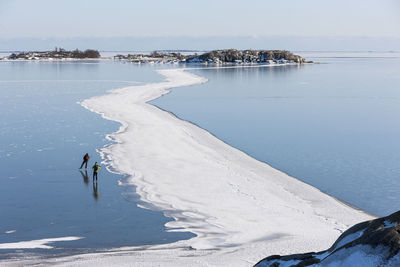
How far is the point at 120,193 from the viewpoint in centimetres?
1734

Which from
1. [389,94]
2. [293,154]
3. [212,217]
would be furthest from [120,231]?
[389,94]

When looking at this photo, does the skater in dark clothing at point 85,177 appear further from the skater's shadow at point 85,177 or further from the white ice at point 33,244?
the white ice at point 33,244

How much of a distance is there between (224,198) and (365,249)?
9522 millimetres

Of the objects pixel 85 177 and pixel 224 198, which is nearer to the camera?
pixel 224 198

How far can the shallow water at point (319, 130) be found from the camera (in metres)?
19.4

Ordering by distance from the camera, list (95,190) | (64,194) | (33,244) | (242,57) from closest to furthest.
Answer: (33,244), (64,194), (95,190), (242,57)

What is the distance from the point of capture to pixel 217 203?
16.2m

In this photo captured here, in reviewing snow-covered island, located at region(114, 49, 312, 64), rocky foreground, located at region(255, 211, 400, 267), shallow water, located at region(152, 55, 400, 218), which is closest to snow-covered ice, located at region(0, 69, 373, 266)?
shallow water, located at region(152, 55, 400, 218)

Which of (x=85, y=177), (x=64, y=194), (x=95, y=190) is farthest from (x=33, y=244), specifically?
(x=85, y=177)

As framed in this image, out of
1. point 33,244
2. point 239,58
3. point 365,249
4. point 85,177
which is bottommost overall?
point 33,244

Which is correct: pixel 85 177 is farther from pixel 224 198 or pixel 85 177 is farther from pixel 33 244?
pixel 33 244

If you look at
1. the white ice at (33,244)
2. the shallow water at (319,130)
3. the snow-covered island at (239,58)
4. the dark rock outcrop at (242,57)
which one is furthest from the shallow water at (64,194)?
the dark rock outcrop at (242,57)

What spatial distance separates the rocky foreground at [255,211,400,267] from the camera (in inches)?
281

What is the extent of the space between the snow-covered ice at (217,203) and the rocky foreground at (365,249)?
12.1 feet
